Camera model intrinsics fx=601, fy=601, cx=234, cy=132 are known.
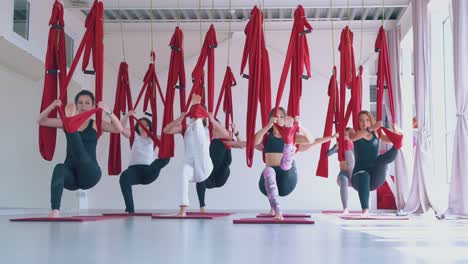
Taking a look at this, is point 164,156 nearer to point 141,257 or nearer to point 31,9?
point 31,9

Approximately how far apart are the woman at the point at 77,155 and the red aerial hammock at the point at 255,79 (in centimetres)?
138

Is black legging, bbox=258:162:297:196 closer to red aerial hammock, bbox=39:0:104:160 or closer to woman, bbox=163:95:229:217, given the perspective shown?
woman, bbox=163:95:229:217

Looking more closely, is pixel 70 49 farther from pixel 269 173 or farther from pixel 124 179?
pixel 269 173

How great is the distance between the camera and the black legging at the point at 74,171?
5.55 meters

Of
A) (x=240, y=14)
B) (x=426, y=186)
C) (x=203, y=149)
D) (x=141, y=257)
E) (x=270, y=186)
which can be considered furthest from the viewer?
(x=240, y=14)

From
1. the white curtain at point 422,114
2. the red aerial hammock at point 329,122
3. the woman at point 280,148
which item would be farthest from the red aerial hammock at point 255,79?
the white curtain at point 422,114

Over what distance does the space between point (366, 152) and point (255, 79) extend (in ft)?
6.21

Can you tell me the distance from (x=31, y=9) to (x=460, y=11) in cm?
616

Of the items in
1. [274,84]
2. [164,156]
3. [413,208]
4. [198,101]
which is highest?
[274,84]

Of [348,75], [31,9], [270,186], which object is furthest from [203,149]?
[31,9]

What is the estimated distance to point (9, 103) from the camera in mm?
9828

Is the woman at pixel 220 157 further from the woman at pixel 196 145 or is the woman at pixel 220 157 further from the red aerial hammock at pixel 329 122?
the red aerial hammock at pixel 329 122

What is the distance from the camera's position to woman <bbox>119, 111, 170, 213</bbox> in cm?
735

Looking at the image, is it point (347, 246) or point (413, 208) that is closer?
point (347, 246)
